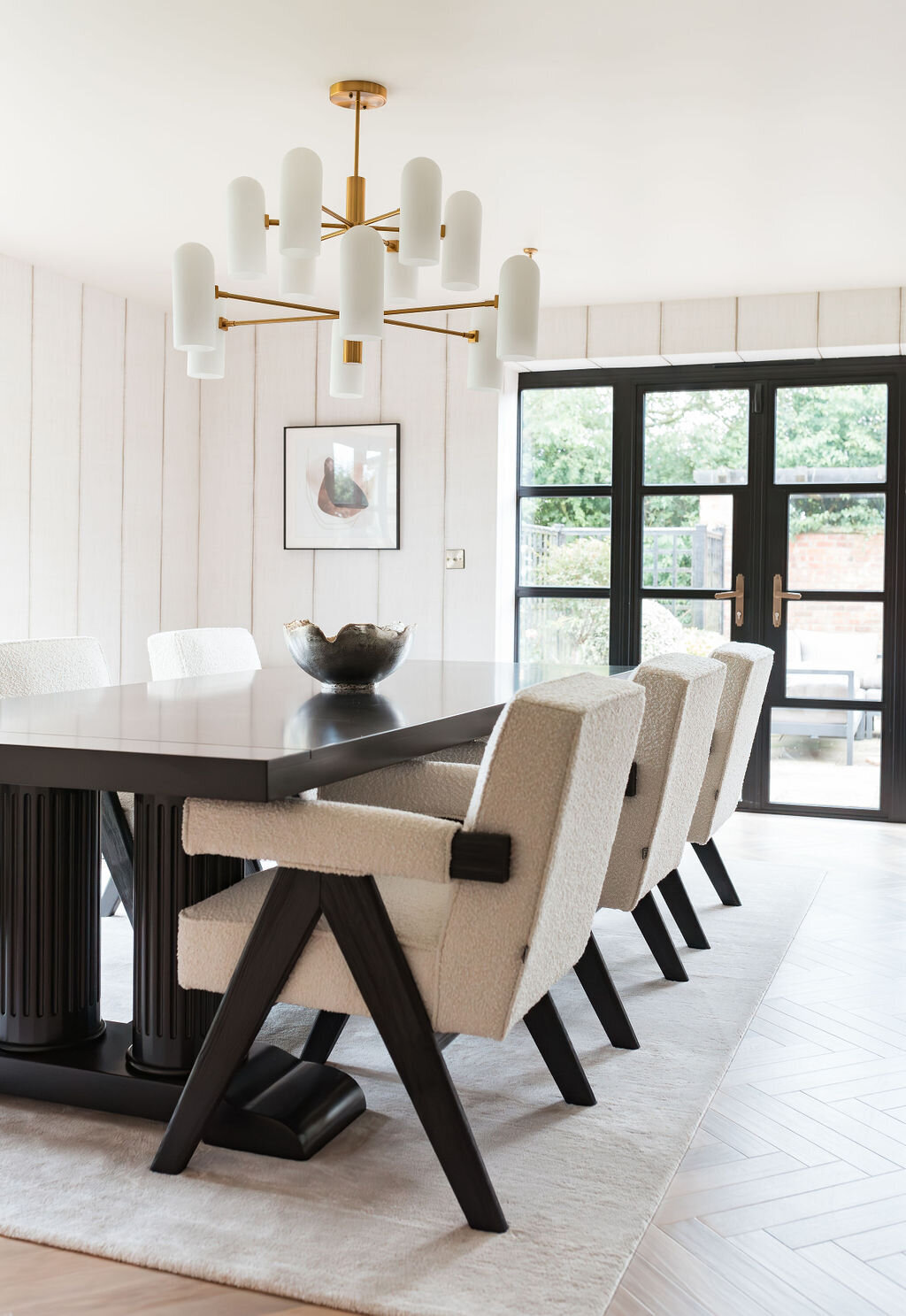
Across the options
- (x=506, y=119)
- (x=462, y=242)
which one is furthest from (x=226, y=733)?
(x=506, y=119)

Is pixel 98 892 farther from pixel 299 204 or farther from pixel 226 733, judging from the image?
pixel 299 204

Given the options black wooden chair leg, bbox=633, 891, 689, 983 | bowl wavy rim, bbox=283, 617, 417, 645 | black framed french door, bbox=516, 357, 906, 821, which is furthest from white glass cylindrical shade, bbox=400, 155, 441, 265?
black framed french door, bbox=516, 357, 906, 821

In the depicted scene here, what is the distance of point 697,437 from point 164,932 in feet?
14.1

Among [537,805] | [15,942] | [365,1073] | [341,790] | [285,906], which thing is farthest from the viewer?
[341,790]

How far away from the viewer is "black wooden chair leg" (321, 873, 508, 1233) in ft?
6.02

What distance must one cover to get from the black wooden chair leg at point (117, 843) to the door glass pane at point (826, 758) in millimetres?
3548

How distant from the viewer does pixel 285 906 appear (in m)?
1.90

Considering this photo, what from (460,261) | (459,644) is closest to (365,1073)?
(460,261)

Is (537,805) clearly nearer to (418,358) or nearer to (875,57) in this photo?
(875,57)

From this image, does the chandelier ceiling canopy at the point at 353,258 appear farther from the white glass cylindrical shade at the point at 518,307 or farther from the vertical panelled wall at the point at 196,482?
the vertical panelled wall at the point at 196,482

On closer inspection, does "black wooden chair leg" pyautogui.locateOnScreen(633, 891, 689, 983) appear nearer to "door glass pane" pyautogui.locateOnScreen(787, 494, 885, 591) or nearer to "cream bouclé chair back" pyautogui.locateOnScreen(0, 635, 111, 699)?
"cream bouclé chair back" pyautogui.locateOnScreen(0, 635, 111, 699)

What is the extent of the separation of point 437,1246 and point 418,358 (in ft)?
15.3

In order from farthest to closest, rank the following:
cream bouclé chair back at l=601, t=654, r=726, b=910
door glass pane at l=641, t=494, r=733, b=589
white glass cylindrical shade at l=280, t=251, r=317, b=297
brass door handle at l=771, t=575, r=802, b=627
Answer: door glass pane at l=641, t=494, r=733, b=589, brass door handle at l=771, t=575, r=802, b=627, white glass cylindrical shade at l=280, t=251, r=317, b=297, cream bouclé chair back at l=601, t=654, r=726, b=910

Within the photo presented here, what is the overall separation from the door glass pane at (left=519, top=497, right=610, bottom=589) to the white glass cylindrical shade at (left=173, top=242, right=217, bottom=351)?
125 inches
